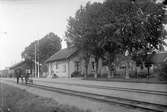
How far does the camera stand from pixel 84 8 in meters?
25.2

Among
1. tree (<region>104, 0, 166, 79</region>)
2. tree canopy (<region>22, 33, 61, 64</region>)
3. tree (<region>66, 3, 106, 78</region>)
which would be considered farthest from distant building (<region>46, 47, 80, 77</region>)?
tree canopy (<region>22, 33, 61, 64</region>)

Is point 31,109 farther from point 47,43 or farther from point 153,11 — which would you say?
point 47,43

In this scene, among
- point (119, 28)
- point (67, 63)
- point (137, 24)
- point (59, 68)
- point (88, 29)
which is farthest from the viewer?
point (59, 68)

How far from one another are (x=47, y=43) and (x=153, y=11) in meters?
30.7

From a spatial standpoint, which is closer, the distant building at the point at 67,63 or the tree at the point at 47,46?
the distant building at the point at 67,63

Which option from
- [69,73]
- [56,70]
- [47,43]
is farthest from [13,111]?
[47,43]

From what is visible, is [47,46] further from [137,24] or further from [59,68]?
[137,24]

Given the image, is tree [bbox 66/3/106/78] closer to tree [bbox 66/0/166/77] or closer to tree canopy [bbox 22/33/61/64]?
tree [bbox 66/0/166/77]

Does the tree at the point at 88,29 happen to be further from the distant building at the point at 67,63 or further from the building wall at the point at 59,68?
the building wall at the point at 59,68

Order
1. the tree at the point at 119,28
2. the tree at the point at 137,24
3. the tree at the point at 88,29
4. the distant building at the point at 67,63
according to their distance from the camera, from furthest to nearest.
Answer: the distant building at the point at 67,63, the tree at the point at 88,29, the tree at the point at 119,28, the tree at the point at 137,24

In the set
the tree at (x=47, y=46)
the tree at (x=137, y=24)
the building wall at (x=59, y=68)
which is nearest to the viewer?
the tree at (x=137, y=24)

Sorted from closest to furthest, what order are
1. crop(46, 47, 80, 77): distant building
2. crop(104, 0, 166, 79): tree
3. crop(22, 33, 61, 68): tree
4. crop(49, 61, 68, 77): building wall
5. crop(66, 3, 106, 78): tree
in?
1. crop(104, 0, 166, 79): tree
2. crop(66, 3, 106, 78): tree
3. crop(46, 47, 80, 77): distant building
4. crop(49, 61, 68, 77): building wall
5. crop(22, 33, 61, 68): tree

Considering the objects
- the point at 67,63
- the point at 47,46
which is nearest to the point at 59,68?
the point at 67,63

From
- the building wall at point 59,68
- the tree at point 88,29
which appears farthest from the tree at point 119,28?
the building wall at point 59,68
